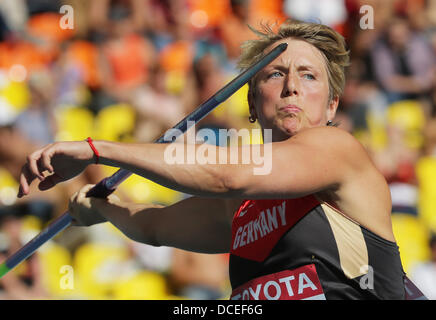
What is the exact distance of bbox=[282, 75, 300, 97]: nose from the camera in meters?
2.71

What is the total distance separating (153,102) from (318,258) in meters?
4.17

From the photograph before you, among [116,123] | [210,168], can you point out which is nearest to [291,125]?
[210,168]

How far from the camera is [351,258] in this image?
2467mm

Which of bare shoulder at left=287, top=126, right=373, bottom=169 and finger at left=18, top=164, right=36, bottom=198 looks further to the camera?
bare shoulder at left=287, top=126, right=373, bottom=169

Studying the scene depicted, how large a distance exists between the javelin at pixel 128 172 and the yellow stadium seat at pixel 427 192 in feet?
10.5

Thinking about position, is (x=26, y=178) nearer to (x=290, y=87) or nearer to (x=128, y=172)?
(x=128, y=172)

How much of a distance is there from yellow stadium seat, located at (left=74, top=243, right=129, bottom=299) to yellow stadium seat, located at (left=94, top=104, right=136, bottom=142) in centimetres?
116

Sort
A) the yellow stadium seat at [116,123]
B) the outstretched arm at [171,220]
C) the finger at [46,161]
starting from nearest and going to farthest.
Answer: the finger at [46,161] < the outstretched arm at [171,220] < the yellow stadium seat at [116,123]

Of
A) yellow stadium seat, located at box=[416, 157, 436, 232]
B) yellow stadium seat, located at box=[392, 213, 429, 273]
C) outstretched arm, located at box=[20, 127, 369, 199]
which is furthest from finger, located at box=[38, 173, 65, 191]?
yellow stadium seat, located at box=[416, 157, 436, 232]

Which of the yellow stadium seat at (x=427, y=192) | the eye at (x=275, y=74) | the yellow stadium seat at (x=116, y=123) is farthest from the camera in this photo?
the yellow stadium seat at (x=116, y=123)

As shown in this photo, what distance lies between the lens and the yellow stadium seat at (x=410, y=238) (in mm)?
5422

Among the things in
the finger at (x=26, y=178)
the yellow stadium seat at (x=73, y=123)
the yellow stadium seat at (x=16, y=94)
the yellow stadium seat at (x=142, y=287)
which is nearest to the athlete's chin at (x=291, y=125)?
the finger at (x=26, y=178)

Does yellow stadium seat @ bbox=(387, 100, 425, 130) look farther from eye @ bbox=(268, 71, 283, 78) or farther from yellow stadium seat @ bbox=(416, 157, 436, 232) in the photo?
eye @ bbox=(268, 71, 283, 78)

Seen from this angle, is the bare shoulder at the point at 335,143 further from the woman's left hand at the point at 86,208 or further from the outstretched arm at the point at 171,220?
the woman's left hand at the point at 86,208
